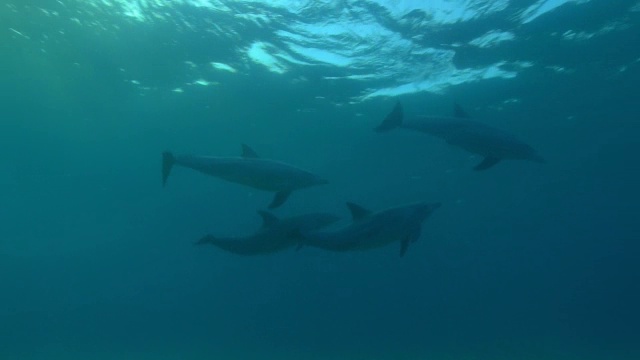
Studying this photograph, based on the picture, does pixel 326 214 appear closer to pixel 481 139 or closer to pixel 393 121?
pixel 393 121

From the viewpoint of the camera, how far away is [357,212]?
A: 5285 millimetres

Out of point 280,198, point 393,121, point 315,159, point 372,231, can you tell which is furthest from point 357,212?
point 315,159

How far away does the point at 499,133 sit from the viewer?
Answer: 6.31 m

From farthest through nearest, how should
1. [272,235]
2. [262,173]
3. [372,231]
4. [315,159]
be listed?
1. [315,159]
2. [272,235]
3. [262,173]
4. [372,231]

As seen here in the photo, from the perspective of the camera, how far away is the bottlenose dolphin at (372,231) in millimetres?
5074

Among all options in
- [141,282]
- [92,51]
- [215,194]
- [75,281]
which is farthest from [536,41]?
[75,281]

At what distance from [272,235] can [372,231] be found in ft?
4.19

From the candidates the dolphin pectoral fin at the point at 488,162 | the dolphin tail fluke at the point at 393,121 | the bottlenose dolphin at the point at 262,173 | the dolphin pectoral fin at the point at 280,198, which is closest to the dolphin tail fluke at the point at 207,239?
the bottlenose dolphin at the point at 262,173

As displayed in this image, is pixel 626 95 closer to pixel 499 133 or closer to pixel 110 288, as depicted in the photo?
pixel 499 133

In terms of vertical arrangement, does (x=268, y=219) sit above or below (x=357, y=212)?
below

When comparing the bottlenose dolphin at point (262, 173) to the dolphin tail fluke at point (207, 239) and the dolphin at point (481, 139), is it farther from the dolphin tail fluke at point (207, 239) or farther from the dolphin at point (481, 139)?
the dolphin at point (481, 139)

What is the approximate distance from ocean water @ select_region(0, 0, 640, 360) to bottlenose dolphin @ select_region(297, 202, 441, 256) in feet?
28.6

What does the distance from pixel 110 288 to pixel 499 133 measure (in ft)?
201

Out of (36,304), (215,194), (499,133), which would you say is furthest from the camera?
(36,304)
